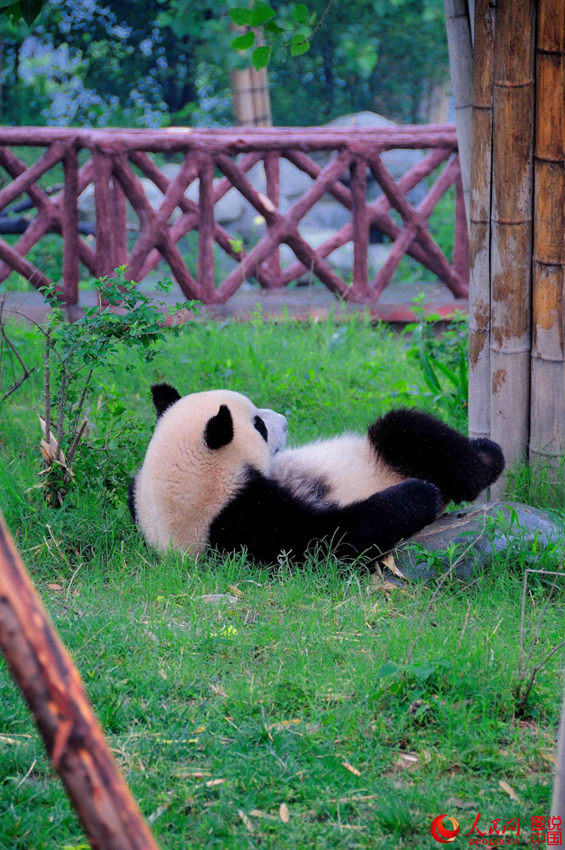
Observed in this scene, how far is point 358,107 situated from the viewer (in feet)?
45.7

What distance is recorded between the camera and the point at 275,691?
7.73 feet

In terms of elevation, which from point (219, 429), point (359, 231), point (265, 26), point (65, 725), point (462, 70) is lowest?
point (219, 429)

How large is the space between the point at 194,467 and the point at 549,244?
149 centimetres

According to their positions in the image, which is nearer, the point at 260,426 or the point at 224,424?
the point at 224,424

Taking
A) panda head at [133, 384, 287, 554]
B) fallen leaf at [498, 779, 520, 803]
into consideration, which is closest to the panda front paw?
panda head at [133, 384, 287, 554]

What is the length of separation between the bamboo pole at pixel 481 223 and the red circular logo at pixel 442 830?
1960 mm

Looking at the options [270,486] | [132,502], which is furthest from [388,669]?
[132,502]

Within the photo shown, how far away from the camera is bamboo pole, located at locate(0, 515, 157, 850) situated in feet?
3.97

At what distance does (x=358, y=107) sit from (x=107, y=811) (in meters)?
13.8

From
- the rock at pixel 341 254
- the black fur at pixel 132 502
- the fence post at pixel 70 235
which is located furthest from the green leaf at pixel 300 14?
the rock at pixel 341 254

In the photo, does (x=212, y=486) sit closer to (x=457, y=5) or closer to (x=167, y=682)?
(x=167, y=682)

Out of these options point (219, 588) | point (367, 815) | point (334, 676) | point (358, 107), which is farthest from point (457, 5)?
point (358, 107)

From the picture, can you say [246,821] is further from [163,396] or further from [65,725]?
[163,396]

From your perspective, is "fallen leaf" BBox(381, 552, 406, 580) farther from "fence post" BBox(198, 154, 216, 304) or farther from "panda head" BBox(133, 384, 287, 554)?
"fence post" BBox(198, 154, 216, 304)
